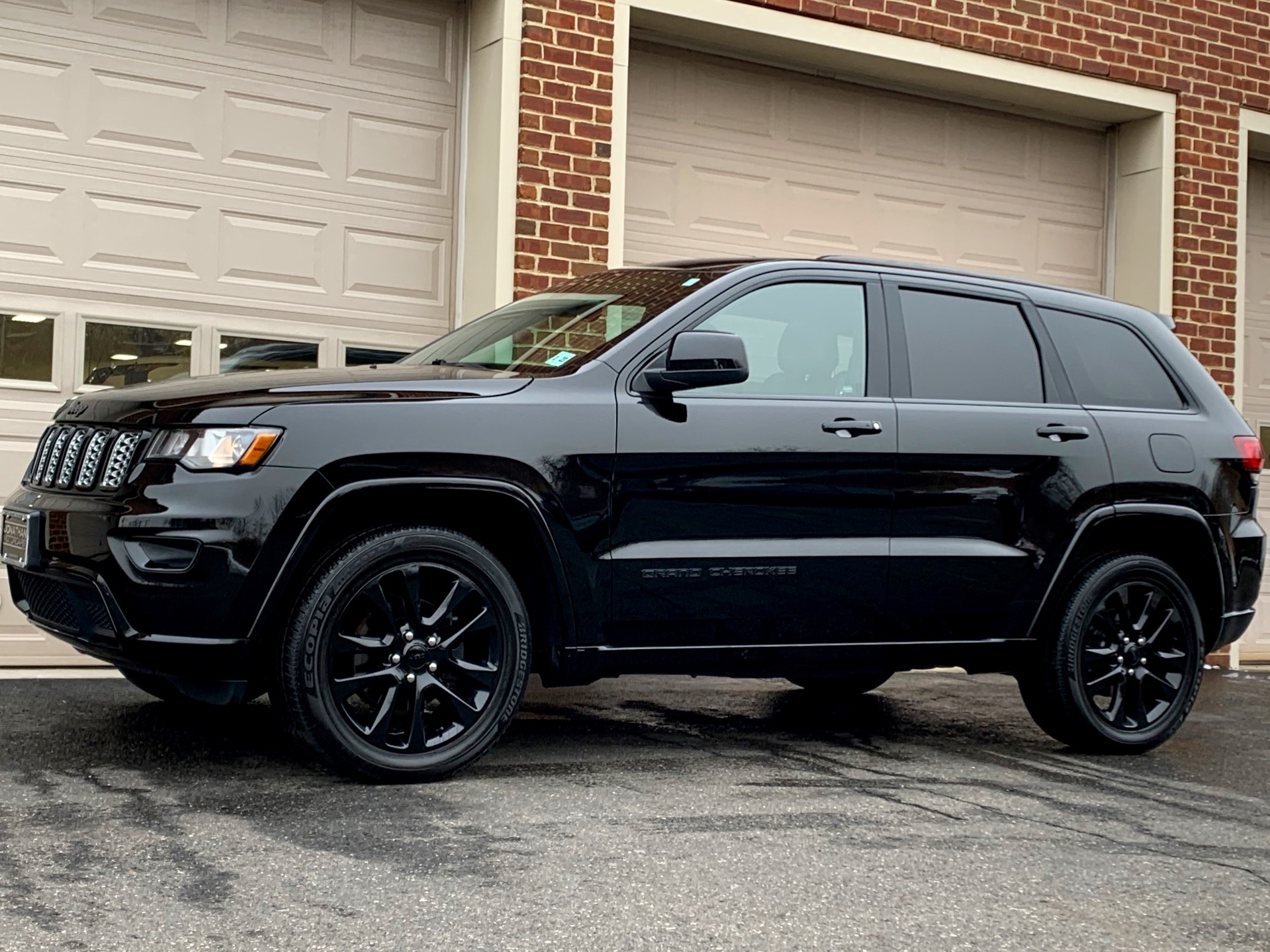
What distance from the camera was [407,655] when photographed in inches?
198

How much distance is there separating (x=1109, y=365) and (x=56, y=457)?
4.03m

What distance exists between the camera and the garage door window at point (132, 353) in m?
8.29

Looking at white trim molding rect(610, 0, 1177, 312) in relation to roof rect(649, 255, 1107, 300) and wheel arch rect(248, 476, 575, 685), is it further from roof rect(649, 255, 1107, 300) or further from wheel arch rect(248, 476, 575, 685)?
wheel arch rect(248, 476, 575, 685)

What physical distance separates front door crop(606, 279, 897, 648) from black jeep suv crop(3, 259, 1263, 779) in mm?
11

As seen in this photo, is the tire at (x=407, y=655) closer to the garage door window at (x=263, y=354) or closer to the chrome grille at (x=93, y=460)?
the chrome grille at (x=93, y=460)

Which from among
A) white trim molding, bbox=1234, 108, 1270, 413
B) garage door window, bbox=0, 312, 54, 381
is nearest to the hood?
garage door window, bbox=0, 312, 54, 381

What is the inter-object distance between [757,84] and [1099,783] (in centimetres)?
584

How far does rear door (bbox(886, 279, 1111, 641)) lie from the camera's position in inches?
230

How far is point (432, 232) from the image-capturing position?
9266 mm

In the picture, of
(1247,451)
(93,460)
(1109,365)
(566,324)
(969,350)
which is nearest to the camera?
(93,460)

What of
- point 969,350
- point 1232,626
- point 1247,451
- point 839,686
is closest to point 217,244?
point 839,686

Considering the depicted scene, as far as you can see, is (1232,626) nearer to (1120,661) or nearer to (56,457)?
(1120,661)

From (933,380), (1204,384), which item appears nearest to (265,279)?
(933,380)

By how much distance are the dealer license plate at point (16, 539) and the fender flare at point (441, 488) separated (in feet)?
3.08
